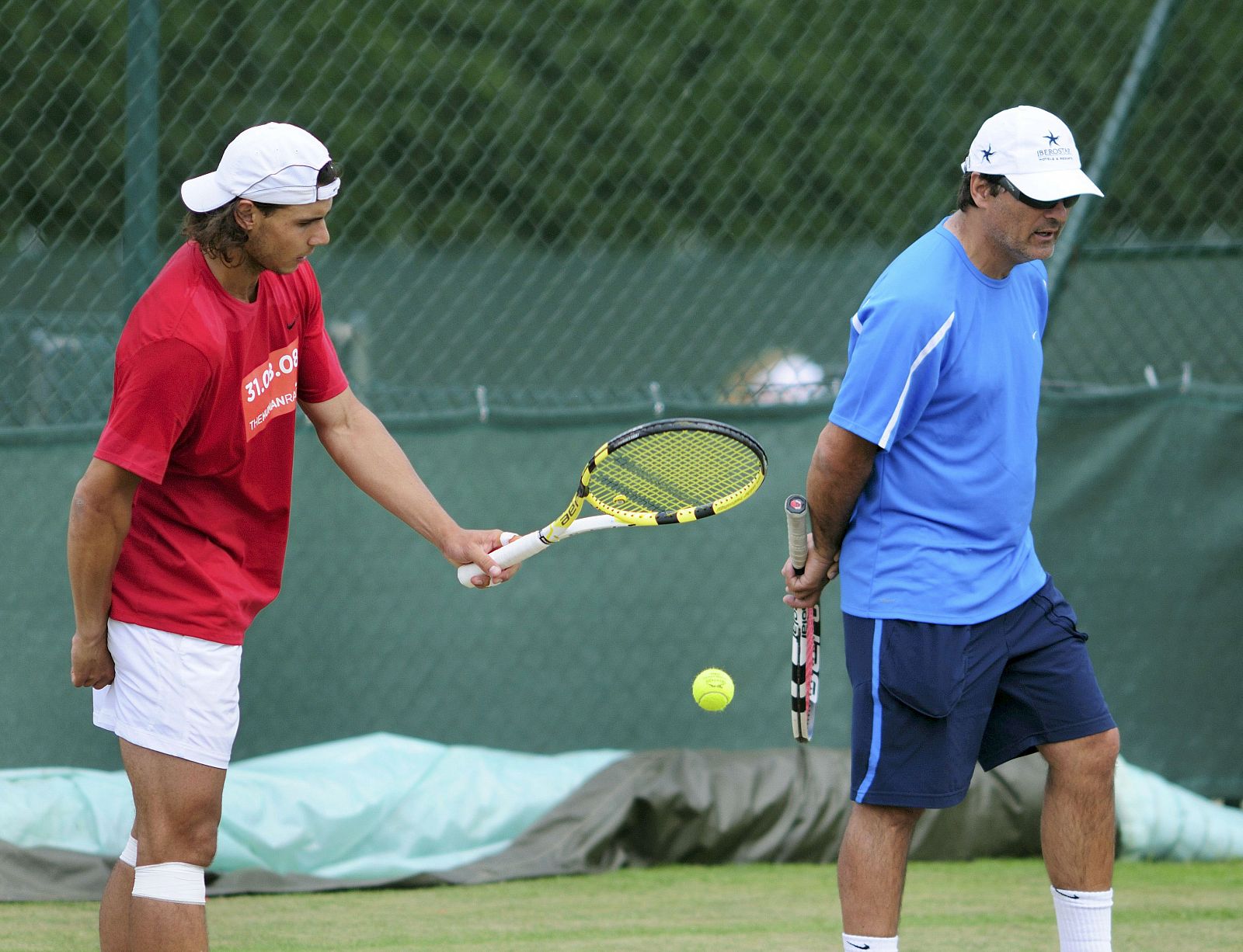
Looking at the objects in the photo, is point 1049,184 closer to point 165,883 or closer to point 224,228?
point 224,228

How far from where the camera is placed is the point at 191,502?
9.59 feet

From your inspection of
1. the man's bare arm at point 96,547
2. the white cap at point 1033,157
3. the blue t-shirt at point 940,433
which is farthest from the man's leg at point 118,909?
the white cap at point 1033,157

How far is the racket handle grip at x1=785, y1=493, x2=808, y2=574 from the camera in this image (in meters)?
3.05

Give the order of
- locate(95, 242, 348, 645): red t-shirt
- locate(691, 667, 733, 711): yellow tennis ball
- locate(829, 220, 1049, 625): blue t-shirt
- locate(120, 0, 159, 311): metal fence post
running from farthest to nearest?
locate(120, 0, 159, 311): metal fence post, locate(691, 667, 733, 711): yellow tennis ball, locate(829, 220, 1049, 625): blue t-shirt, locate(95, 242, 348, 645): red t-shirt

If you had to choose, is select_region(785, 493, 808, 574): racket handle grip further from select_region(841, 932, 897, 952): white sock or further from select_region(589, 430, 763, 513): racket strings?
select_region(841, 932, 897, 952): white sock

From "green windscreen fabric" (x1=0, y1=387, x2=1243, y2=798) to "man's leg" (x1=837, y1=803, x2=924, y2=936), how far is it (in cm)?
209

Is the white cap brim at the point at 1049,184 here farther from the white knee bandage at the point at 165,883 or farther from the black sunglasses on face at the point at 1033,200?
the white knee bandage at the point at 165,883

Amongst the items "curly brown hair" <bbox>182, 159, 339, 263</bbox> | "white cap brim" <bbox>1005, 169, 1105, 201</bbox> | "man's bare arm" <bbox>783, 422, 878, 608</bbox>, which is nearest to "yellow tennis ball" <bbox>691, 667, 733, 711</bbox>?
"man's bare arm" <bbox>783, 422, 878, 608</bbox>

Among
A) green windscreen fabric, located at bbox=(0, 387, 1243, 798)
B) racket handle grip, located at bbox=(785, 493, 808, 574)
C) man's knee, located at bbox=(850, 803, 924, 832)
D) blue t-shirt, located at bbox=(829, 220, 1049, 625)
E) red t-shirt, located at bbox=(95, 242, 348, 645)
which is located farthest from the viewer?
green windscreen fabric, located at bbox=(0, 387, 1243, 798)

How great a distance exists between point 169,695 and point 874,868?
1314 millimetres

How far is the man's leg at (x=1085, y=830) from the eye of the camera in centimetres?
302

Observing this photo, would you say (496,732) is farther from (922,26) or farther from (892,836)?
(922,26)

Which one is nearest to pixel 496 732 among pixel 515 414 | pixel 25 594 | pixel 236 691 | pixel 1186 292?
pixel 515 414

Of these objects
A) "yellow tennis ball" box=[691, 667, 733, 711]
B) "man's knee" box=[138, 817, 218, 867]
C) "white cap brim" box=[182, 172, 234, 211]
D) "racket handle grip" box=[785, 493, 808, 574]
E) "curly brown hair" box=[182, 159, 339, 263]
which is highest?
"white cap brim" box=[182, 172, 234, 211]
